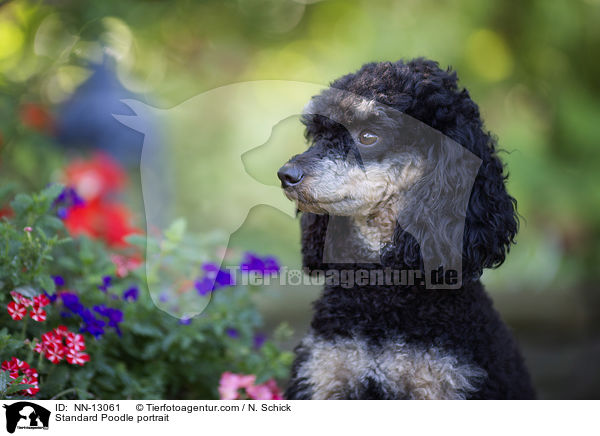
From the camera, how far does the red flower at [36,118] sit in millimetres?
3086

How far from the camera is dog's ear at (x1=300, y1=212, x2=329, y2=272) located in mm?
1878

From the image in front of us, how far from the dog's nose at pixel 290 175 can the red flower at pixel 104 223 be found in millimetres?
1582

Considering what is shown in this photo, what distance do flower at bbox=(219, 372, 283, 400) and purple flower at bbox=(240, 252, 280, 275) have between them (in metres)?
0.41

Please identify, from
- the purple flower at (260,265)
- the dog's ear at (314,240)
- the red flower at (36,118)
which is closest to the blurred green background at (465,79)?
the red flower at (36,118)

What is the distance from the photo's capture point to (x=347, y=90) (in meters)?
1.66

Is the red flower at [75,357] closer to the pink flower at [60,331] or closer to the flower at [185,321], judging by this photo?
the pink flower at [60,331]

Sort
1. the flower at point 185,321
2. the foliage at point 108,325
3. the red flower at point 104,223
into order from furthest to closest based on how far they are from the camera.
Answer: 1. the red flower at point 104,223
2. the flower at point 185,321
3. the foliage at point 108,325

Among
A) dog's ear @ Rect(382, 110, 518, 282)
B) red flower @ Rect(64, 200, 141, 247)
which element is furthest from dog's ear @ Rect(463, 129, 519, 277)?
red flower @ Rect(64, 200, 141, 247)

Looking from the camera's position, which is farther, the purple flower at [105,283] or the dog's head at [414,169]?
the purple flower at [105,283]

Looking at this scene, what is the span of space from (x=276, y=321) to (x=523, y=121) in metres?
1.89

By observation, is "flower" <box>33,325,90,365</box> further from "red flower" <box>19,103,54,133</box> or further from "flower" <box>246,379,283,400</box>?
"red flower" <box>19,103,54,133</box>
